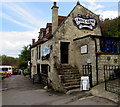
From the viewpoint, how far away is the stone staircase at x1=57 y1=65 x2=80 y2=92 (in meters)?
10.5

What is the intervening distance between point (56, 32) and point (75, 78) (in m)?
5.00

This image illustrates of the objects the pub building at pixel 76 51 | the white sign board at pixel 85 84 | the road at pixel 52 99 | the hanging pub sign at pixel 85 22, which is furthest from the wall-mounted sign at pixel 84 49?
the road at pixel 52 99

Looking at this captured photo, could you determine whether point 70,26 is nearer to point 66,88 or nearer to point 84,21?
point 84,21

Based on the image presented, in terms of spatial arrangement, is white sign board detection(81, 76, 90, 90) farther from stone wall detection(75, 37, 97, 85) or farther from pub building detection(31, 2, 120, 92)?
stone wall detection(75, 37, 97, 85)

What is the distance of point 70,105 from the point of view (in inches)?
277

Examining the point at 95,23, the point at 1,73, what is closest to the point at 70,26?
the point at 95,23

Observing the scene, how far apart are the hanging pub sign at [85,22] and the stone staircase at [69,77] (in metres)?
4.82

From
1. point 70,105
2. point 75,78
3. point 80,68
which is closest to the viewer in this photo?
point 70,105

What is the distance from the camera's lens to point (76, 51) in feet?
43.8

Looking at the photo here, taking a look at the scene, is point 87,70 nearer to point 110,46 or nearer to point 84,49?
point 84,49

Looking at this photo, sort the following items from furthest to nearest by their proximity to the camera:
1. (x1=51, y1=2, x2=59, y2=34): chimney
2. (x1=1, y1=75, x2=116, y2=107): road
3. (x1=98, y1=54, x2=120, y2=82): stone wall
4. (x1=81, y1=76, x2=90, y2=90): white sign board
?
(x1=51, y1=2, x2=59, y2=34): chimney
(x1=98, y1=54, x2=120, y2=82): stone wall
(x1=81, y1=76, x2=90, y2=90): white sign board
(x1=1, y1=75, x2=116, y2=107): road

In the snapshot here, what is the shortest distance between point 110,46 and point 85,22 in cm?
469

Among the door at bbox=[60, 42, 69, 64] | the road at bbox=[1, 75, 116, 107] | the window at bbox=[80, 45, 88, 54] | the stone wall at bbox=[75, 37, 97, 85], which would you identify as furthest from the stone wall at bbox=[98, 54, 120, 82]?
the door at bbox=[60, 42, 69, 64]

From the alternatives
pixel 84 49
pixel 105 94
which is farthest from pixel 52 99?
pixel 84 49
